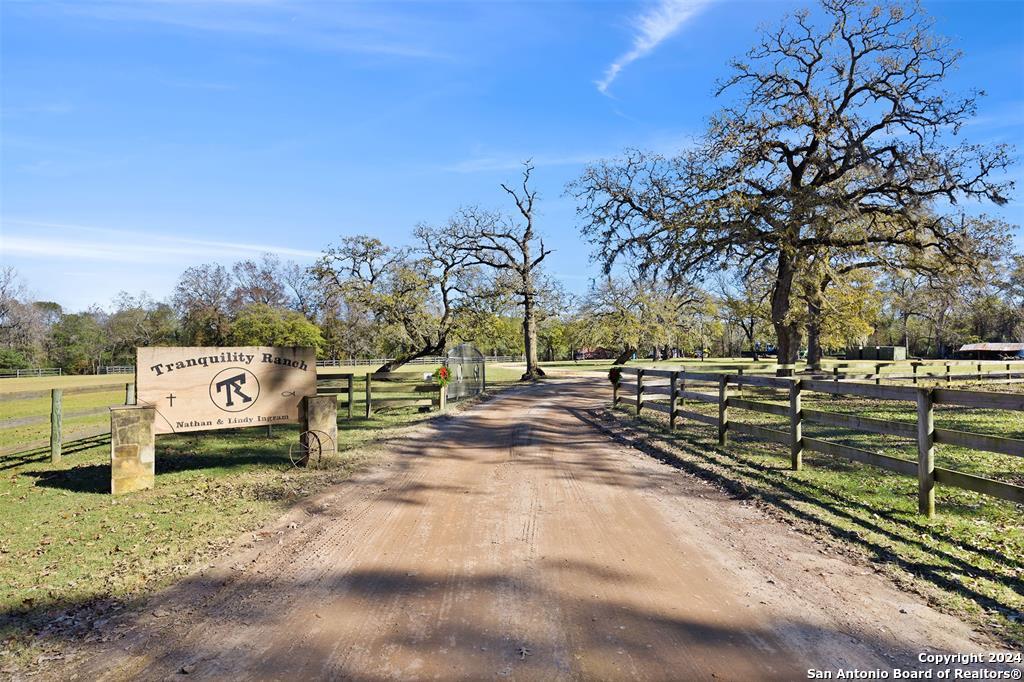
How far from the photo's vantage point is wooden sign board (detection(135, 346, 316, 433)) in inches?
332

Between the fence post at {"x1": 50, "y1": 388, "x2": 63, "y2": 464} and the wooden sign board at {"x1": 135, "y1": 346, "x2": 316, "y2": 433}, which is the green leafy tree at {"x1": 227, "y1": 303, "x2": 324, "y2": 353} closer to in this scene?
the fence post at {"x1": 50, "y1": 388, "x2": 63, "y2": 464}

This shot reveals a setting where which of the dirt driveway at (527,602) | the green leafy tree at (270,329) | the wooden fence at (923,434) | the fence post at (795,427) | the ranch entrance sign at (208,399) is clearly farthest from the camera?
the green leafy tree at (270,329)

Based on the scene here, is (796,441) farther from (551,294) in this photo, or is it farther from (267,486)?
(551,294)

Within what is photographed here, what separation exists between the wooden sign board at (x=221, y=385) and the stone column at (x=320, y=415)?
0.76 feet

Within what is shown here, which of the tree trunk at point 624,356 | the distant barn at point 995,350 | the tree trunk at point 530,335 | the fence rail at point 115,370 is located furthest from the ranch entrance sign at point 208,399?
the distant barn at point 995,350

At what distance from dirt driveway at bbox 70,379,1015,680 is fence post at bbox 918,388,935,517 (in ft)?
5.28

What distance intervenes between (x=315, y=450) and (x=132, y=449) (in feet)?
8.24

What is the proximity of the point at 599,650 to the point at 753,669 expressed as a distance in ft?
2.87

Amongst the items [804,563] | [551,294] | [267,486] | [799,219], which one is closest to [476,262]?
[551,294]

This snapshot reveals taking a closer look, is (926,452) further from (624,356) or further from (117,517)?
(624,356)

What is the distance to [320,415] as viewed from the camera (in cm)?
954

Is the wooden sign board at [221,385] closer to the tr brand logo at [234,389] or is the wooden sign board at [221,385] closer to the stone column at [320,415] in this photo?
the tr brand logo at [234,389]

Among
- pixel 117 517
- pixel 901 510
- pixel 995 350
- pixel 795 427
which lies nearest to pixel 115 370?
pixel 117 517

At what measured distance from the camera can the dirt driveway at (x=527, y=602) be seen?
3.40 meters
